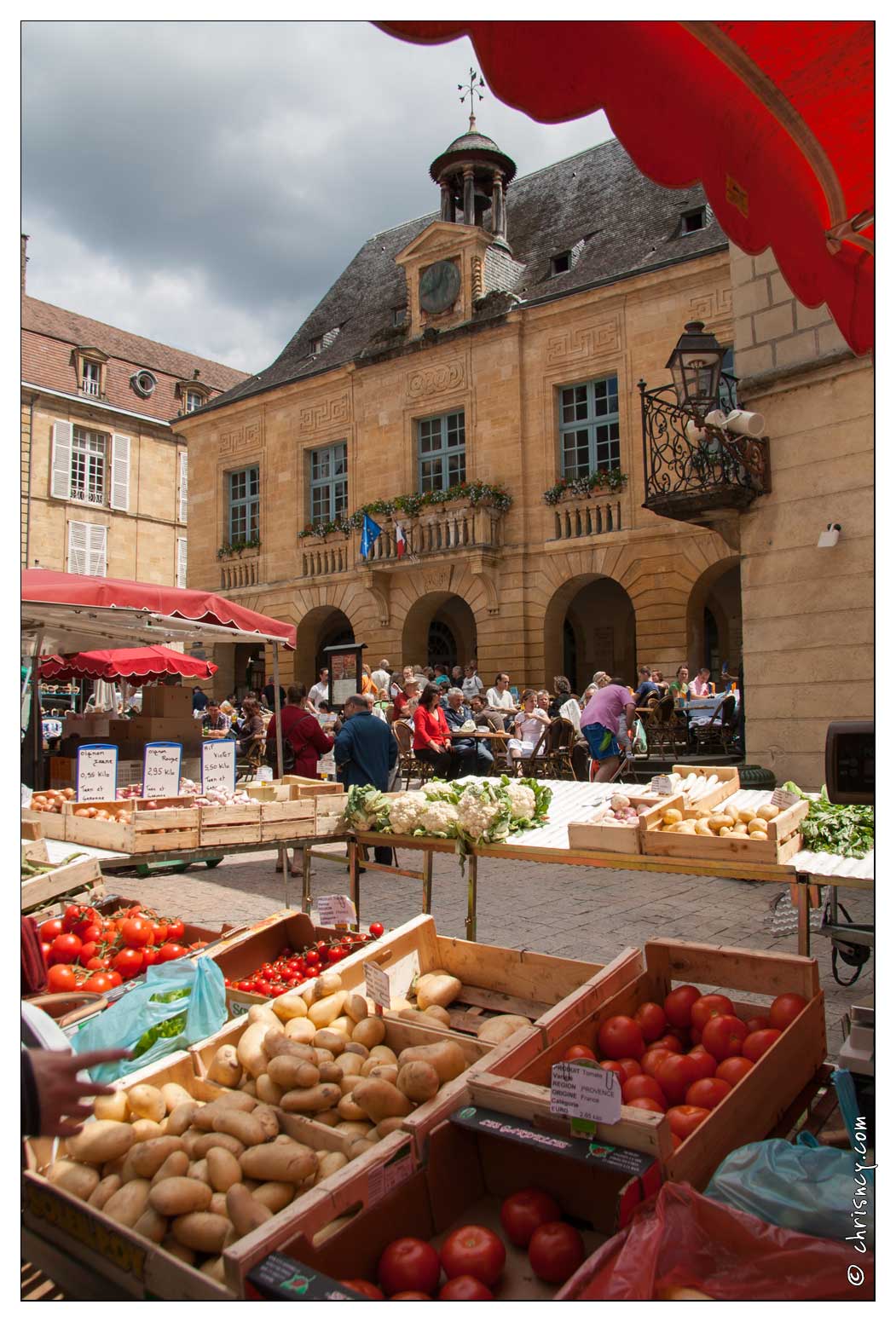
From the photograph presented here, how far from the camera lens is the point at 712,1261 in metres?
1.78

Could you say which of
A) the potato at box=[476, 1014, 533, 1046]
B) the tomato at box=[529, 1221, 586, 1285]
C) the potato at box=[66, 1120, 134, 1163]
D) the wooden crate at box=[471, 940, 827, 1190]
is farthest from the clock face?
the tomato at box=[529, 1221, 586, 1285]

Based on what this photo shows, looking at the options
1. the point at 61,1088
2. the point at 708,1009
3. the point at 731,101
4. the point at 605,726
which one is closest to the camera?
the point at 61,1088

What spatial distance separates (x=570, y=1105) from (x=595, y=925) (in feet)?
14.3

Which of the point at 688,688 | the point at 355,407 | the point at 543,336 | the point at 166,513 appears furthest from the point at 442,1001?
the point at 166,513

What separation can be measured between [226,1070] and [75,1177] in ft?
1.75

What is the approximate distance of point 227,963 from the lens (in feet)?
11.4

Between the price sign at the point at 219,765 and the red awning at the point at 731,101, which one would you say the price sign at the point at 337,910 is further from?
the red awning at the point at 731,101

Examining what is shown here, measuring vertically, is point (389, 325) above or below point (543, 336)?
above

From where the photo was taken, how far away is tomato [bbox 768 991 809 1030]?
2666mm

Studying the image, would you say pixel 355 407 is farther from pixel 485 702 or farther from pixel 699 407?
pixel 699 407

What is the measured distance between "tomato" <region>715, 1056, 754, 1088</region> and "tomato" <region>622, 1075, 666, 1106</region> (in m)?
0.18

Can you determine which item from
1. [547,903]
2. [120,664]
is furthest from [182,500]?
[547,903]

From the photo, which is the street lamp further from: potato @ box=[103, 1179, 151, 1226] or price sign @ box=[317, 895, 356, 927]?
potato @ box=[103, 1179, 151, 1226]

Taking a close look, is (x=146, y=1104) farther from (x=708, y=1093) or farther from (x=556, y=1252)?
(x=708, y=1093)
